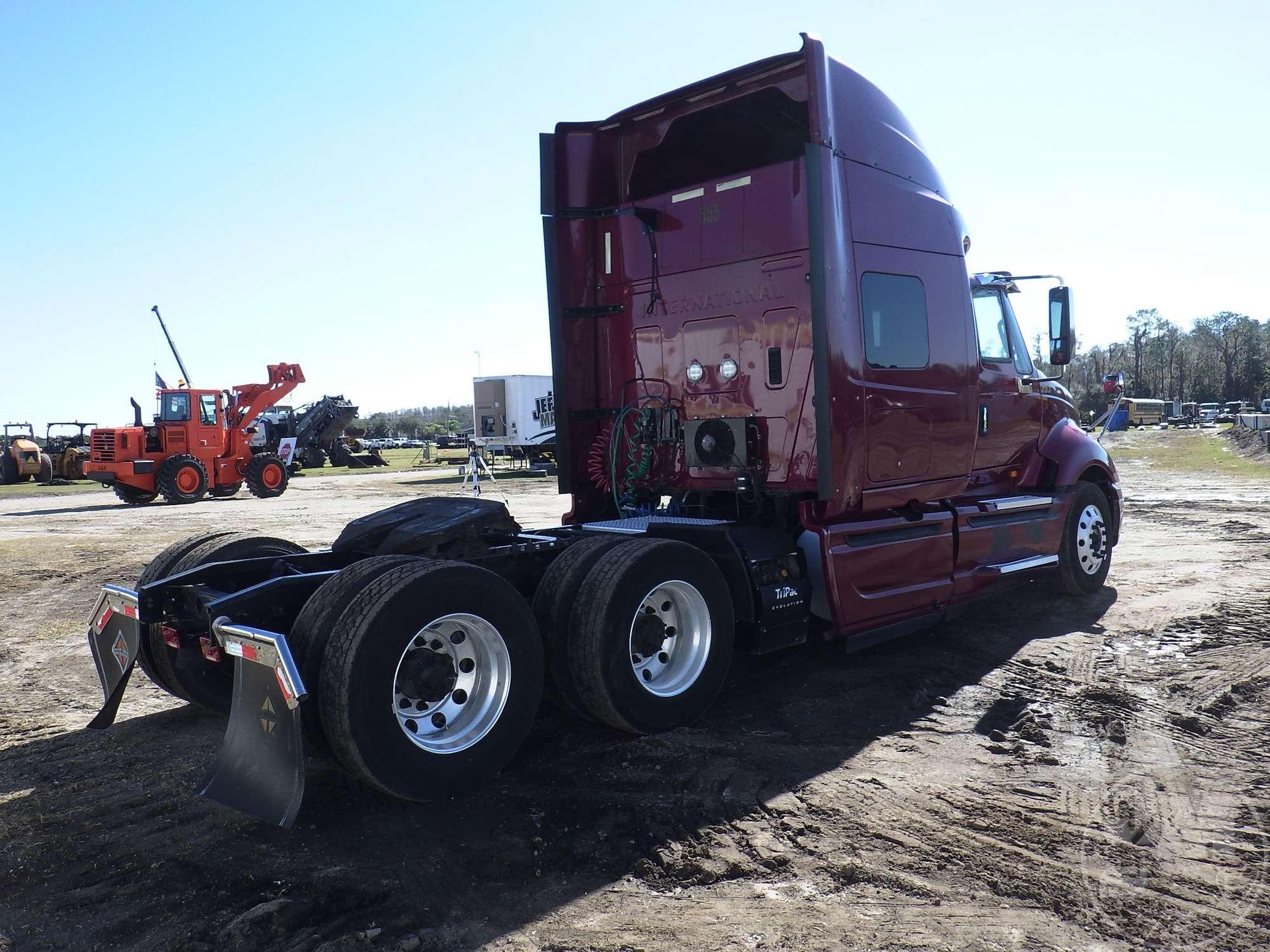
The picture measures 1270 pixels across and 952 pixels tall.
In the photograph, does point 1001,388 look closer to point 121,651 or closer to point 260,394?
point 121,651

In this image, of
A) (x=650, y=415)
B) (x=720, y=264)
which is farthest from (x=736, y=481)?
(x=720, y=264)

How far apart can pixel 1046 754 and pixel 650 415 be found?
131 inches

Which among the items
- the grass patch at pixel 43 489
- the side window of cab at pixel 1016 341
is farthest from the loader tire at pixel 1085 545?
the grass patch at pixel 43 489

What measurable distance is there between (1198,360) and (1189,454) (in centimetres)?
9887

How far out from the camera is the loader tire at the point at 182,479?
69.6 feet

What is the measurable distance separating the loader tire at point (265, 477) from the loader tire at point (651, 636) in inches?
793

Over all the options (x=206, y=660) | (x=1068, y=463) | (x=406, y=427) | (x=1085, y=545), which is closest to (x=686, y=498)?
(x=206, y=660)

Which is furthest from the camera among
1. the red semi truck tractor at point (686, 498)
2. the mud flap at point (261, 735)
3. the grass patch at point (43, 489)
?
the grass patch at point (43, 489)

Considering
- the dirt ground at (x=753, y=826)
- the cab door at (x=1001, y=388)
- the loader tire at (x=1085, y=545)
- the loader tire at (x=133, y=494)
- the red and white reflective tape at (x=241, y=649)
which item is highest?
the cab door at (x=1001, y=388)

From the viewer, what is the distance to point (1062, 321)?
7465 mm

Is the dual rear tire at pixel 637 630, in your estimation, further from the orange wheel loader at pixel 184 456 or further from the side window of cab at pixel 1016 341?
the orange wheel loader at pixel 184 456

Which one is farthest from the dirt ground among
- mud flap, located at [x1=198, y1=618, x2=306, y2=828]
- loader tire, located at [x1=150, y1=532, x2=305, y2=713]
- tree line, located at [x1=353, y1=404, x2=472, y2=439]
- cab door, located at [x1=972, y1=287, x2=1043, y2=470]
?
tree line, located at [x1=353, y1=404, x2=472, y2=439]

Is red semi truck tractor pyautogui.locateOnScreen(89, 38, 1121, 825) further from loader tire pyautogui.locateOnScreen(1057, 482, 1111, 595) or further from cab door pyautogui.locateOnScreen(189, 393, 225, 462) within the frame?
Answer: cab door pyautogui.locateOnScreen(189, 393, 225, 462)

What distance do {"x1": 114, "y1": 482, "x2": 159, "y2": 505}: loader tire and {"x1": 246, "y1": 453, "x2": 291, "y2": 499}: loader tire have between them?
91.2 inches
